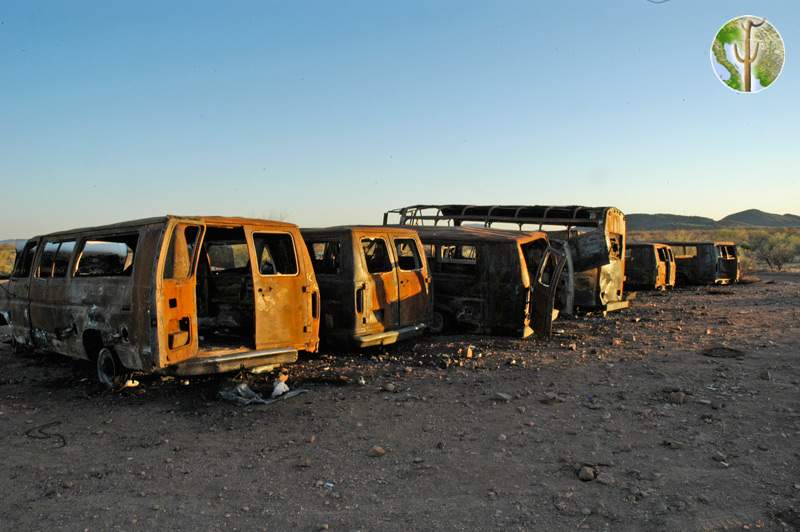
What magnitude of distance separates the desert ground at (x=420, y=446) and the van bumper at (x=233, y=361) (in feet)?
1.26

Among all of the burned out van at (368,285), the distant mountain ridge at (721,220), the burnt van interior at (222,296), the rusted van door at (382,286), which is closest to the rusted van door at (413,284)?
the burned out van at (368,285)

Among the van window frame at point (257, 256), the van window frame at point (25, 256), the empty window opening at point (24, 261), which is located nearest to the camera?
the van window frame at point (257, 256)

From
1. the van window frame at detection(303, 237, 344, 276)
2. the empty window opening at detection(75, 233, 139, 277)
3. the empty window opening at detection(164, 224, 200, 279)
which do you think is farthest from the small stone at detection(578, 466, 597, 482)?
the empty window opening at detection(75, 233, 139, 277)

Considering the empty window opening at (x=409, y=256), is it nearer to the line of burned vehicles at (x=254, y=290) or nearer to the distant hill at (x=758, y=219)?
the line of burned vehicles at (x=254, y=290)

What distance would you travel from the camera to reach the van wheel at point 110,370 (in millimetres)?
6219

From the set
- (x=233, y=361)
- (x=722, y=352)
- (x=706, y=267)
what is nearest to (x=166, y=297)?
(x=233, y=361)

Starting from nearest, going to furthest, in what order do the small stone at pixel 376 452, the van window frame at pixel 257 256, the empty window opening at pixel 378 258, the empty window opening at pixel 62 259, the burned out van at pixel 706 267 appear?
the small stone at pixel 376 452, the van window frame at pixel 257 256, the empty window opening at pixel 62 259, the empty window opening at pixel 378 258, the burned out van at pixel 706 267

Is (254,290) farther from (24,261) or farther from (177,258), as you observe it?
(24,261)

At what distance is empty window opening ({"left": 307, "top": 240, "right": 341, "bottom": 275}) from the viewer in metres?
8.29

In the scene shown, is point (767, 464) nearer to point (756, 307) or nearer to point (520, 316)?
point (520, 316)

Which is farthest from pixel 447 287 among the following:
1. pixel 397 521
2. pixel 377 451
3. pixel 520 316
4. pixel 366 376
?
pixel 397 521

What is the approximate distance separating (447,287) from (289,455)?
18.3ft

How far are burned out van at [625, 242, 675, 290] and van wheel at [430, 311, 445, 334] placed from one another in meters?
11.7

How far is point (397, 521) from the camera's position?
357 cm
